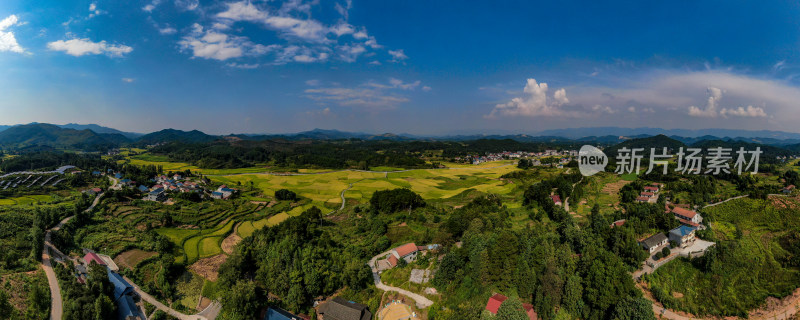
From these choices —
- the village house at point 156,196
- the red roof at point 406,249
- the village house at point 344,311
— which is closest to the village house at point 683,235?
the red roof at point 406,249

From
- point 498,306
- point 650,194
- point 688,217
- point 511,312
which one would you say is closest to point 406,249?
point 498,306

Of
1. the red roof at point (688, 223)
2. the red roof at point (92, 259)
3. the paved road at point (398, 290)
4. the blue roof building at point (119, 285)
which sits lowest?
the paved road at point (398, 290)

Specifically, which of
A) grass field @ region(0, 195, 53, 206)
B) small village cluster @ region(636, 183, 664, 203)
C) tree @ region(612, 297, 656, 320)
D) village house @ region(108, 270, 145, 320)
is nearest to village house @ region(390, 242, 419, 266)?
tree @ region(612, 297, 656, 320)

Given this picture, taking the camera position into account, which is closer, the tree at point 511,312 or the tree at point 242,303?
the tree at point 511,312

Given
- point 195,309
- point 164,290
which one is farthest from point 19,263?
point 195,309

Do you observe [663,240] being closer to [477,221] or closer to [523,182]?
[477,221]

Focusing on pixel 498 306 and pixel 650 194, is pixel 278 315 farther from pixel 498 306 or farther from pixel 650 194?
pixel 650 194

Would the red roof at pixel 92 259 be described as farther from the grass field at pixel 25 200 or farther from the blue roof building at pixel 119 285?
the grass field at pixel 25 200
